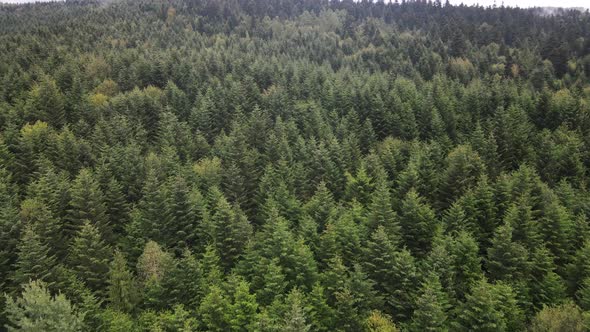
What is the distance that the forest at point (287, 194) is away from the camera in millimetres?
33438

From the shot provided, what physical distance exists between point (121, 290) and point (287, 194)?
21.1 metres

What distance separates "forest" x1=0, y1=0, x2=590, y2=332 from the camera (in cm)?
3344

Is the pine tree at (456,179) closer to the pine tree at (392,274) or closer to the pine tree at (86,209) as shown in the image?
the pine tree at (392,274)

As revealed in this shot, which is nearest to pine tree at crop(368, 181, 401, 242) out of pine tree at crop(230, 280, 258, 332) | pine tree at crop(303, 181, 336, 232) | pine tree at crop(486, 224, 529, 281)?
pine tree at crop(303, 181, 336, 232)

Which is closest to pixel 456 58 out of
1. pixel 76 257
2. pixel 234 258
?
pixel 234 258

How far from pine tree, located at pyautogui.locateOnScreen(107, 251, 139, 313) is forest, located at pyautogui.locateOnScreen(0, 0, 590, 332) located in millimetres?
166

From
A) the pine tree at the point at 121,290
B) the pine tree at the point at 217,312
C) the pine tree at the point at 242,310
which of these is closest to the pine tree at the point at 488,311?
the pine tree at the point at 242,310

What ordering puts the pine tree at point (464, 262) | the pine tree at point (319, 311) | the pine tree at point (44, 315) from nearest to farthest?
the pine tree at point (44, 315)
the pine tree at point (319, 311)
the pine tree at point (464, 262)

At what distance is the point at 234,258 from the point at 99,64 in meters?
80.9

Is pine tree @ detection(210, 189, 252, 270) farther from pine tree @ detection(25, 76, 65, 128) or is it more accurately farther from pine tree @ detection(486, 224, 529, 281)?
pine tree @ detection(25, 76, 65, 128)

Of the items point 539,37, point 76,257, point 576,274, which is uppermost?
point 539,37

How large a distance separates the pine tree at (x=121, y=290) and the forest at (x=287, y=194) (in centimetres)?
17

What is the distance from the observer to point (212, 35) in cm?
15975

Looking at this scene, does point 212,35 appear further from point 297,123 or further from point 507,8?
point 507,8
